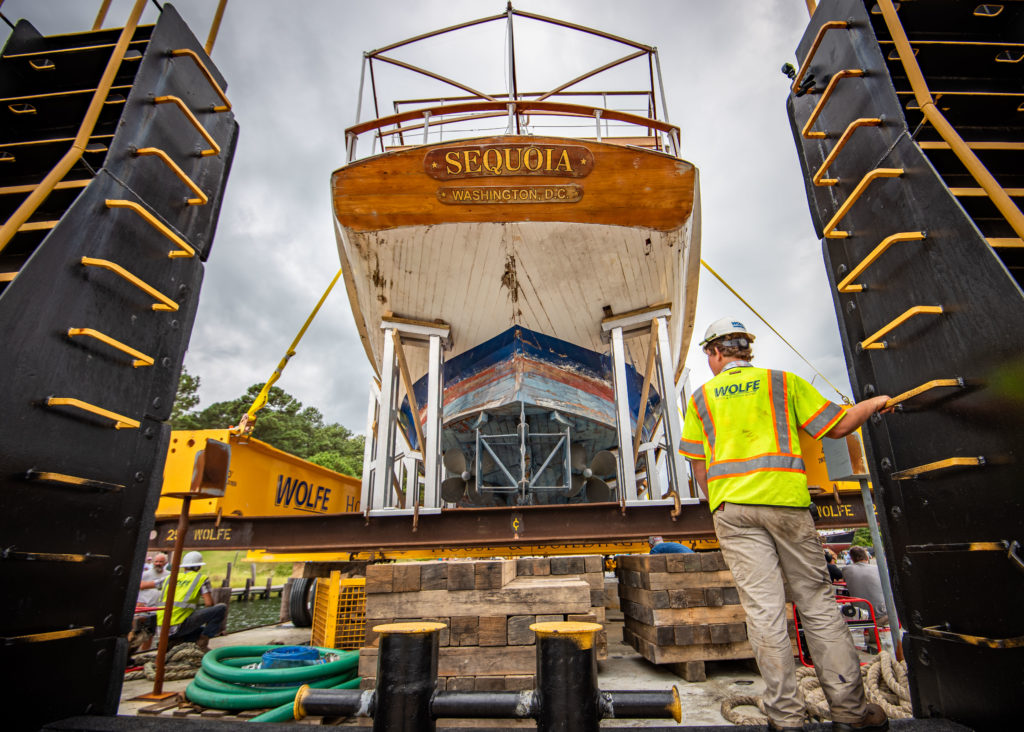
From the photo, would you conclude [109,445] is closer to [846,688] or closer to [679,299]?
[846,688]

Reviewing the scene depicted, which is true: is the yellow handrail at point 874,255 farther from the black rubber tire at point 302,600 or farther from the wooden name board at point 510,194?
the black rubber tire at point 302,600

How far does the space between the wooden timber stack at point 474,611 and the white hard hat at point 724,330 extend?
1.57m

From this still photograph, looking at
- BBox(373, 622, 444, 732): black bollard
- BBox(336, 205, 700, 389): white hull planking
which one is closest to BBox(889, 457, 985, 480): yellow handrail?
BBox(373, 622, 444, 732): black bollard

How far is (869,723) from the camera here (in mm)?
1889

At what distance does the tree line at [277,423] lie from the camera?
1597 inches

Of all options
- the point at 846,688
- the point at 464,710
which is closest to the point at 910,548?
the point at 846,688

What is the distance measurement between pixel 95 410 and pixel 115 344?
274 mm

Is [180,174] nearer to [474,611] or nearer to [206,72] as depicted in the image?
[206,72]

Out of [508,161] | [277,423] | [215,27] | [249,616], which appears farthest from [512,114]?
[277,423]

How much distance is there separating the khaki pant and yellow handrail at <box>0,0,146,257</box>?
9.79ft

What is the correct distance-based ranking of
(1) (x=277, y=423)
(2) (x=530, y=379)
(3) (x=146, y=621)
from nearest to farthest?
(3) (x=146, y=621) < (2) (x=530, y=379) < (1) (x=277, y=423)

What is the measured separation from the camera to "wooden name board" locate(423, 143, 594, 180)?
580 cm

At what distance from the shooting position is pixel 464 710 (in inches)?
58.8

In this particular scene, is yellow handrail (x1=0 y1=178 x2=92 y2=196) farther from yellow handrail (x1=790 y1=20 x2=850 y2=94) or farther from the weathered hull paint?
the weathered hull paint
